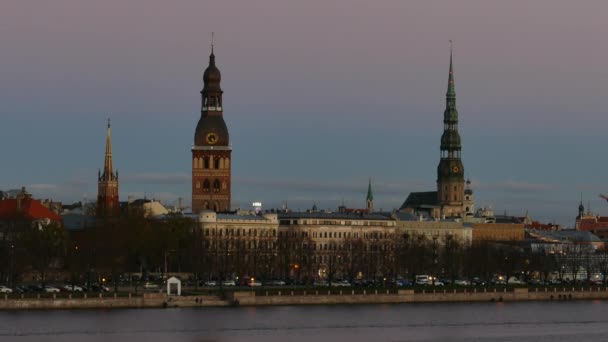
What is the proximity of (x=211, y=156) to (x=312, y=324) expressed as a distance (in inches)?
3280

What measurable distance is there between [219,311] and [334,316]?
6864 millimetres

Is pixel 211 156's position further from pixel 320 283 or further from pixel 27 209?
pixel 320 283

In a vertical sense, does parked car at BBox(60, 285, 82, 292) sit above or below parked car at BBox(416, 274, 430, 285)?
below

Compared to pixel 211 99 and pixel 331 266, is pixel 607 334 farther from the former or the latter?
pixel 211 99

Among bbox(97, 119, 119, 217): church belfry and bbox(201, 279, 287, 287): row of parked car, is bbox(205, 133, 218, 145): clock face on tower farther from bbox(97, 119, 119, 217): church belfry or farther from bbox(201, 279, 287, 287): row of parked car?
bbox(201, 279, 287, 287): row of parked car

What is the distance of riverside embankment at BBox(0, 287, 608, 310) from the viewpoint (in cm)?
11350

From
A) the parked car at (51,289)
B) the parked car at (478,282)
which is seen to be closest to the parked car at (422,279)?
the parked car at (478,282)

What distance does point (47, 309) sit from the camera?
11225cm

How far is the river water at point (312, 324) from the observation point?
317 feet

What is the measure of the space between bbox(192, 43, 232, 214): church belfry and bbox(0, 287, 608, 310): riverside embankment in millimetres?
52191

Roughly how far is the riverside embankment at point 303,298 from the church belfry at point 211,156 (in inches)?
2055

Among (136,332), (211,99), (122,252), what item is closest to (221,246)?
(122,252)

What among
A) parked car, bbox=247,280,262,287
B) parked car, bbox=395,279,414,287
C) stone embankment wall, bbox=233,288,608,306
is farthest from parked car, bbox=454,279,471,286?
parked car, bbox=247,280,262,287

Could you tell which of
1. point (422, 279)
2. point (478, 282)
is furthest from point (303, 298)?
point (478, 282)
